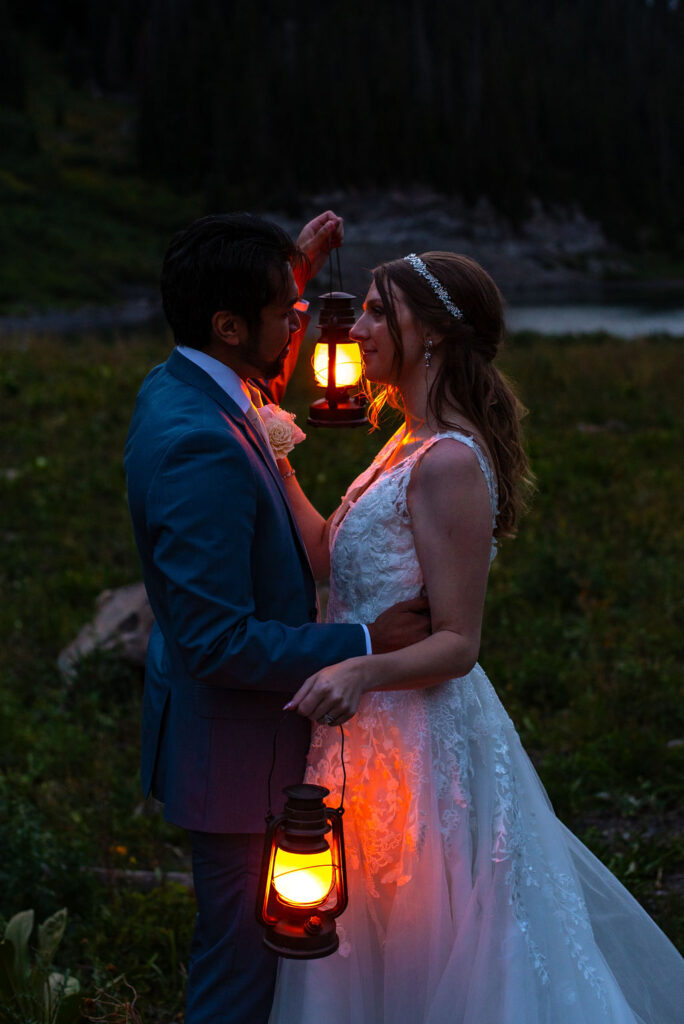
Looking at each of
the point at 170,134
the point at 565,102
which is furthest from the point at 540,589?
the point at 565,102

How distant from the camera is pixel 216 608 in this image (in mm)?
2248

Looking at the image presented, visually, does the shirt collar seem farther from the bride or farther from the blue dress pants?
the blue dress pants

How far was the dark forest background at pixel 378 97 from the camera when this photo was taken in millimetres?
87062

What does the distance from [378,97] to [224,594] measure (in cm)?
10731

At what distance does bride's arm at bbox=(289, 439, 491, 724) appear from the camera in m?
2.44

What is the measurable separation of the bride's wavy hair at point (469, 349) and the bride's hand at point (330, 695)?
2.53 feet

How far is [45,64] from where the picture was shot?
4321 inches

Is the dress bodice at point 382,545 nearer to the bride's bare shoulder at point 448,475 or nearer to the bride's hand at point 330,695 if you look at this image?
the bride's bare shoulder at point 448,475

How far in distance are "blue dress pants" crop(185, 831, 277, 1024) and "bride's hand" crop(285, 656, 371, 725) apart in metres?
0.54

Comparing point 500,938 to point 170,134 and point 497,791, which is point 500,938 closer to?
point 497,791

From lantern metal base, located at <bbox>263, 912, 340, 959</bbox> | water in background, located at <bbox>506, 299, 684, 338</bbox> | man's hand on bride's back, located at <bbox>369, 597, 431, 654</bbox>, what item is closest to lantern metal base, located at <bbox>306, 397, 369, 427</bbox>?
man's hand on bride's back, located at <bbox>369, 597, 431, 654</bbox>

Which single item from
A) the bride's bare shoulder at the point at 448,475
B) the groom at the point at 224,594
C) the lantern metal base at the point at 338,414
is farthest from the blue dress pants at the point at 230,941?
the lantern metal base at the point at 338,414

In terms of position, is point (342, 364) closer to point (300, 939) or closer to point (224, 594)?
point (224, 594)

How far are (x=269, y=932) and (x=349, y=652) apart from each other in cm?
62
